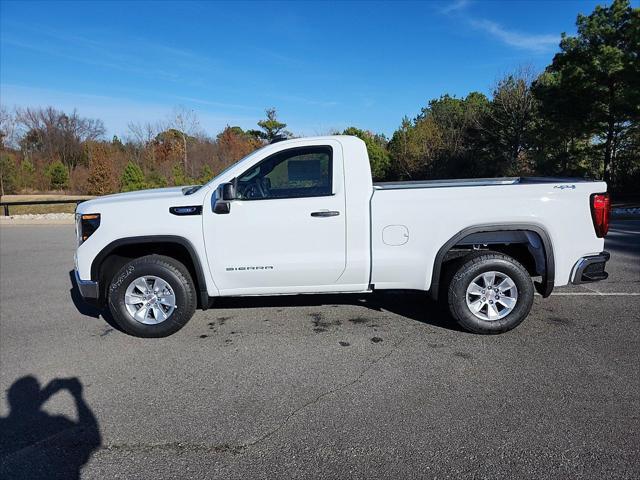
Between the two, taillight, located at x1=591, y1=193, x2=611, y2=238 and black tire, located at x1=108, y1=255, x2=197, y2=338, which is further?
black tire, located at x1=108, y1=255, x2=197, y2=338

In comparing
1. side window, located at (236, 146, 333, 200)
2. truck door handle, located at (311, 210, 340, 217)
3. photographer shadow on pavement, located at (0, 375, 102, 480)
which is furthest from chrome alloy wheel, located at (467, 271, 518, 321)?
photographer shadow on pavement, located at (0, 375, 102, 480)

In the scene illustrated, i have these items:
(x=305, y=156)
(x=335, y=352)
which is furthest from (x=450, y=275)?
(x=305, y=156)

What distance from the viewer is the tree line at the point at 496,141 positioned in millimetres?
20641

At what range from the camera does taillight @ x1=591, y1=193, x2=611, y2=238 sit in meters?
4.11

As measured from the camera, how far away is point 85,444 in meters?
2.77

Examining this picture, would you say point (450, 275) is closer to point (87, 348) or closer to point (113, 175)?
point (87, 348)

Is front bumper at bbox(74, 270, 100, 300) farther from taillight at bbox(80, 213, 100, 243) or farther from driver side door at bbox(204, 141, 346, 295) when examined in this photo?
driver side door at bbox(204, 141, 346, 295)

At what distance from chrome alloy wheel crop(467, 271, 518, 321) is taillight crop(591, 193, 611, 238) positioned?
1002mm

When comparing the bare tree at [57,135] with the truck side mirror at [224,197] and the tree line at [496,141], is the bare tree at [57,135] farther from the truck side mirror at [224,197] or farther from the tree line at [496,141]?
the truck side mirror at [224,197]

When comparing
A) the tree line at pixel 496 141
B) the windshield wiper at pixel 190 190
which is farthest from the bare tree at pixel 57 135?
the windshield wiper at pixel 190 190

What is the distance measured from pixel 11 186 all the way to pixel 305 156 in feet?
126

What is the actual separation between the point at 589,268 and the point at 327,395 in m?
2.98

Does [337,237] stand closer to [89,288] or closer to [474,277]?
[474,277]

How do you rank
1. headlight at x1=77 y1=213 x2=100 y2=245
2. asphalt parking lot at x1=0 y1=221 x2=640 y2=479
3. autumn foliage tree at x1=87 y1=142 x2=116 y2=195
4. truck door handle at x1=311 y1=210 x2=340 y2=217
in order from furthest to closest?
autumn foliage tree at x1=87 y1=142 x2=116 y2=195, headlight at x1=77 y1=213 x2=100 y2=245, truck door handle at x1=311 y1=210 x2=340 y2=217, asphalt parking lot at x1=0 y1=221 x2=640 y2=479
